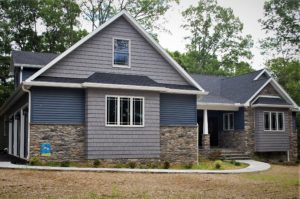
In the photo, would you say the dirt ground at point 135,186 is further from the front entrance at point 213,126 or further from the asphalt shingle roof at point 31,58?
the front entrance at point 213,126

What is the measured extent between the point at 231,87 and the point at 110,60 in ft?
42.8

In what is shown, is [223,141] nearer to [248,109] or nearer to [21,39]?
[248,109]

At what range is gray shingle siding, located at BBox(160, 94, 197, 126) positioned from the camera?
68.4 feet

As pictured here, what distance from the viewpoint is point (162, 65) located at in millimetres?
21047

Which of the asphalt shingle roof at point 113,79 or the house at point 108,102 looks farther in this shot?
the asphalt shingle roof at point 113,79

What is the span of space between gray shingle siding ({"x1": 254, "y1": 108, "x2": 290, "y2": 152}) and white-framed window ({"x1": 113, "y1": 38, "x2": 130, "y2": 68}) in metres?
10.9

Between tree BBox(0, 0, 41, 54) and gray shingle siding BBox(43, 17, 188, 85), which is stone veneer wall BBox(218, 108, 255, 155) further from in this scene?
tree BBox(0, 0, 41, 54)

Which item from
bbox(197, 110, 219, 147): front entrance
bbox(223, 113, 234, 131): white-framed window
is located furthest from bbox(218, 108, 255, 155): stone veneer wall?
bbox(197, 110, 219, 147): front entrance

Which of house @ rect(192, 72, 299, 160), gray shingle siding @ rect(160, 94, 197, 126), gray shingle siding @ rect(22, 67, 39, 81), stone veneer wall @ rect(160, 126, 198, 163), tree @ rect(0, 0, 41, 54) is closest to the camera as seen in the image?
stone veneer wall @ rect(160, 126, 198, 163)

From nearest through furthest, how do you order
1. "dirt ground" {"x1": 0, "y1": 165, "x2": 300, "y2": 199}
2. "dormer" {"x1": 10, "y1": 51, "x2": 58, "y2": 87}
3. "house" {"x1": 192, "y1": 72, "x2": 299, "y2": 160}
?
"dirt ground" {"x1": 0, "y1": 165, "x2": 300, "y2": 199} → "dormer" {"x1": 10, "y1": 51, "x2": 58, "y2": 87} → "house" {"x1": 192, "y1": 72, "x2": 299, "y2": 160}

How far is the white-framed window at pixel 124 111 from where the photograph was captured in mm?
18922

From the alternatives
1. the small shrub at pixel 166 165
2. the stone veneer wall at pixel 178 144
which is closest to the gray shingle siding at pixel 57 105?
the small shrub at pixel 166 165

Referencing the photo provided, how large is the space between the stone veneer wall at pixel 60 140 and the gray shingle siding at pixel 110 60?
244 cm

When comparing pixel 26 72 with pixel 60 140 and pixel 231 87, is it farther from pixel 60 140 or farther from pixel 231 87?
pixel 231 87
